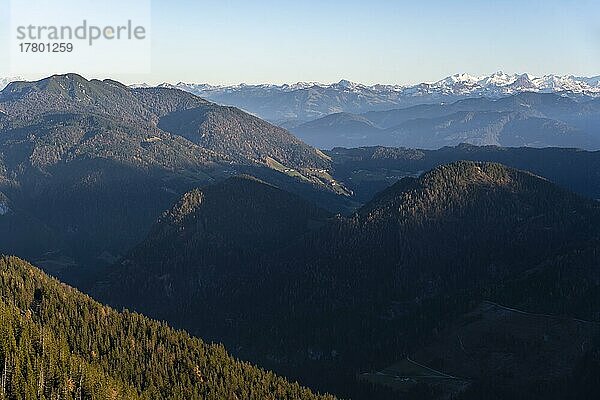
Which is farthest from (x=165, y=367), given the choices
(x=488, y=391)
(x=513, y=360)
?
(x=513, y=360)

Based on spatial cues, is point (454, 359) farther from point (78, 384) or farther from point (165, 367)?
point (78, 384)

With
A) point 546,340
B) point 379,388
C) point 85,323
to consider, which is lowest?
point 379,388

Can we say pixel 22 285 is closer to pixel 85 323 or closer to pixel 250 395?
pixel 85 323

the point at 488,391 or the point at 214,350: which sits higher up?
the point at 214,350

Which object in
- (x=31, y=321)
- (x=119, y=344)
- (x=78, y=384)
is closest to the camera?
(x=78, y=384)

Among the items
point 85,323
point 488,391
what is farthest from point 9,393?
point 488,391

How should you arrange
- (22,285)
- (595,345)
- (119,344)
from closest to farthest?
(119,344)
(22,285)
(595,345)

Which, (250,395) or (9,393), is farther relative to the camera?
(250,395)
